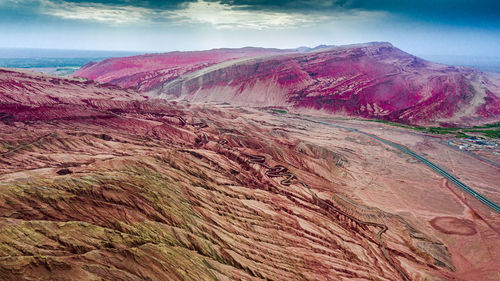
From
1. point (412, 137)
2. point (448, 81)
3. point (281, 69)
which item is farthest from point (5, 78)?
point (448, 81)

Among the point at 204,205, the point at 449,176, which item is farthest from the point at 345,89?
the point at 204,205

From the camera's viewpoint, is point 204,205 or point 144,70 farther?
point 144,70

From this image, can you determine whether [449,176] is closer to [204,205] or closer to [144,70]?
[204,205]

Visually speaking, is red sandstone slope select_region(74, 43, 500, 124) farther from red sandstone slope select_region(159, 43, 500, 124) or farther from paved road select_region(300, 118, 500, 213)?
paved road select_region(300, 118, 500, 213)

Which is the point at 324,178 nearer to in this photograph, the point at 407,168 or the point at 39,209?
the point at 407,168

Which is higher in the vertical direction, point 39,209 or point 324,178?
point 39,209

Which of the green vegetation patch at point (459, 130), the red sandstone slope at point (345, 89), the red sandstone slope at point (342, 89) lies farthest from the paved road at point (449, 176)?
the red sandstone slope at point (345, 89)
